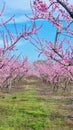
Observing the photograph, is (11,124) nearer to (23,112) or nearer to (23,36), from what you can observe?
(23,112)

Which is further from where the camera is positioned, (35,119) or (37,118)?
(37,118)

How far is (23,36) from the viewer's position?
12.2m

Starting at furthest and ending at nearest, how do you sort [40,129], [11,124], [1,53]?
1. [11,124]
2. [40,129]
3. [1,53]

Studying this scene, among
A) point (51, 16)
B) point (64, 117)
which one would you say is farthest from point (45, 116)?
point (51, 16)

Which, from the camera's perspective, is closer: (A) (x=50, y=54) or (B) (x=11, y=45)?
(B) (x=11, y=45)

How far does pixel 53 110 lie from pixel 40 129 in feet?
20.0

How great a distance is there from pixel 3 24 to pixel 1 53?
226 cm

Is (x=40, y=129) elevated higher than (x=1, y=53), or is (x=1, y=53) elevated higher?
(x=1, y=53)

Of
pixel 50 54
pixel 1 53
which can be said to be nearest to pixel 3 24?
pixel 1 53

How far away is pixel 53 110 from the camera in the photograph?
2127 cm

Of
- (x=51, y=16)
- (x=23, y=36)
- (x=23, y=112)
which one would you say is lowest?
(x=23, y=112)

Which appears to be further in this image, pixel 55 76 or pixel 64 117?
pixel 55 76

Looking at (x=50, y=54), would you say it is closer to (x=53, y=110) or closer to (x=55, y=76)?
(x=53, y=110)

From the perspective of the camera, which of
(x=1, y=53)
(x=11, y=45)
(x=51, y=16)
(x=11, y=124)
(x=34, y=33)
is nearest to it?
(x=51, y=16)
